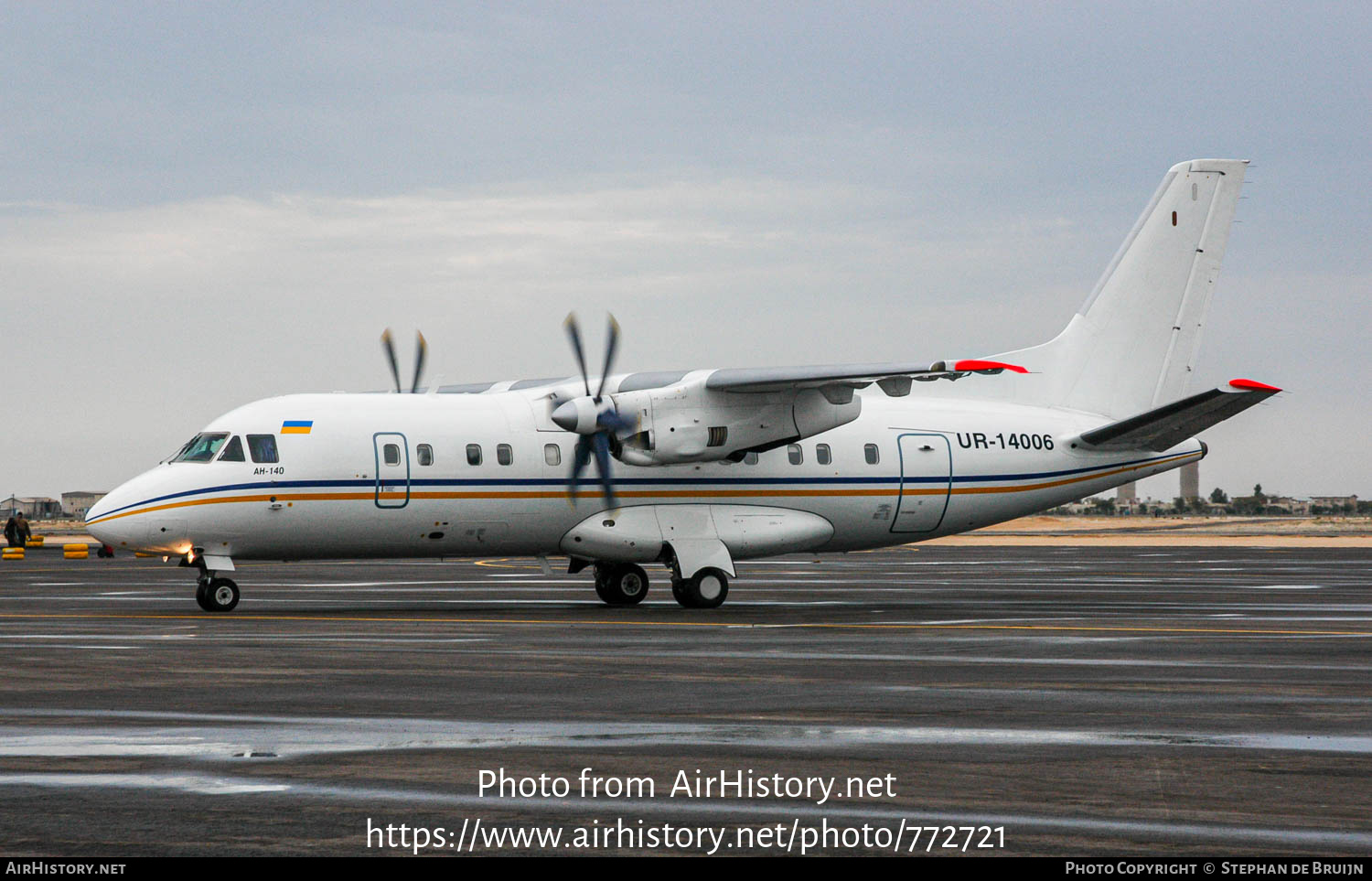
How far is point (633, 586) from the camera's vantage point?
98.5 feet

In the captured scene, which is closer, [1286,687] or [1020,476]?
[1286,687]

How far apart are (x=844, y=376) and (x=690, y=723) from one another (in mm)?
14765

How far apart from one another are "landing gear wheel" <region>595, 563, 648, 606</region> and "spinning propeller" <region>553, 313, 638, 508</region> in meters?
2.08

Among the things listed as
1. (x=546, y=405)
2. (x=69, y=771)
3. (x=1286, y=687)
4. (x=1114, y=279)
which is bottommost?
(x=1286, y=687)

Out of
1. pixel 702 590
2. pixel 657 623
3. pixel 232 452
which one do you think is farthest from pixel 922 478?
pixel 232 452

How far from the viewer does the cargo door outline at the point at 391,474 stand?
26953 mm

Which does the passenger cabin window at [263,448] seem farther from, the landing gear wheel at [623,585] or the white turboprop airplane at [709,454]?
the landing gear wheel at [623,585]

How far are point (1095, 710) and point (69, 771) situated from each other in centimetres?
818

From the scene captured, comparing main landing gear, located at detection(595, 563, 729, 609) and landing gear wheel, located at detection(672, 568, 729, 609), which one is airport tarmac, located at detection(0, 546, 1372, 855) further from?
main landing gear, located at detection(595, 563, 729, 609)

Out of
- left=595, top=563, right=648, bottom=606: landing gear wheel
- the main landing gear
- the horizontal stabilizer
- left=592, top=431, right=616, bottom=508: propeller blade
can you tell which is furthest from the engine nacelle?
the horizontal stabilizer

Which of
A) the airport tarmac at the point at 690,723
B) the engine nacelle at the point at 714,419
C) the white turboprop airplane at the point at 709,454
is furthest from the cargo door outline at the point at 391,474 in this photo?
the engine nacelle at the point at 714,419
